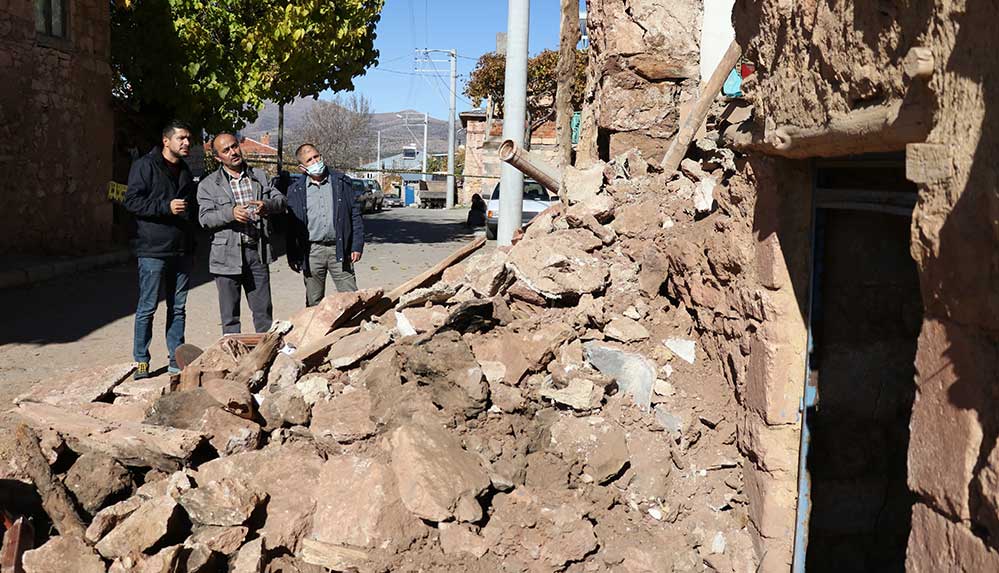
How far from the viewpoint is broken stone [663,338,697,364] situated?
502 cm

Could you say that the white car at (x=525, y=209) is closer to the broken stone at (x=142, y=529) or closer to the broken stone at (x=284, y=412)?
the broken stone at (x=284, y=412)

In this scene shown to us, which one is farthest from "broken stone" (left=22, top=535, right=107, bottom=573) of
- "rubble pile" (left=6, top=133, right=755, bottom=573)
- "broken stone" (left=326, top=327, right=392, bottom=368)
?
"broken stone" (left=326, top=327, right=392, bottom=368)

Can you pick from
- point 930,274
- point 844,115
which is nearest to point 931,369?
point 930,274

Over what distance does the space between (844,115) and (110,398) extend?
176 inches

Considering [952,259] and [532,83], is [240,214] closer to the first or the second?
[952,259]

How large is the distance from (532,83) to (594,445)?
27.7 metres

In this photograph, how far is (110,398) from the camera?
5223mm

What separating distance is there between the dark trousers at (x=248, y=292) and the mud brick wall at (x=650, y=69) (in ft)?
13.0

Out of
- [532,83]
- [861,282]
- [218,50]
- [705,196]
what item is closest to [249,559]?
[861,282]

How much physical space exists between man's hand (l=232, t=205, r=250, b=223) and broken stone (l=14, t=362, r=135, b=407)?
1.28 m

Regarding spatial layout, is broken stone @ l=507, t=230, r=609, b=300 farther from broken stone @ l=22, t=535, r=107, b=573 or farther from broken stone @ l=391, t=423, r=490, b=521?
broken stone @ l=22, t=535, r=107, b=573

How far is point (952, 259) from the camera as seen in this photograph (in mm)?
2496

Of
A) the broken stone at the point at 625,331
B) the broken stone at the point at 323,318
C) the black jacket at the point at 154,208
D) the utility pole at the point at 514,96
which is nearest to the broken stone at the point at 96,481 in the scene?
the broken stone at the point at 323,318

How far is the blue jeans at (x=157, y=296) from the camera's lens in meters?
6.02
